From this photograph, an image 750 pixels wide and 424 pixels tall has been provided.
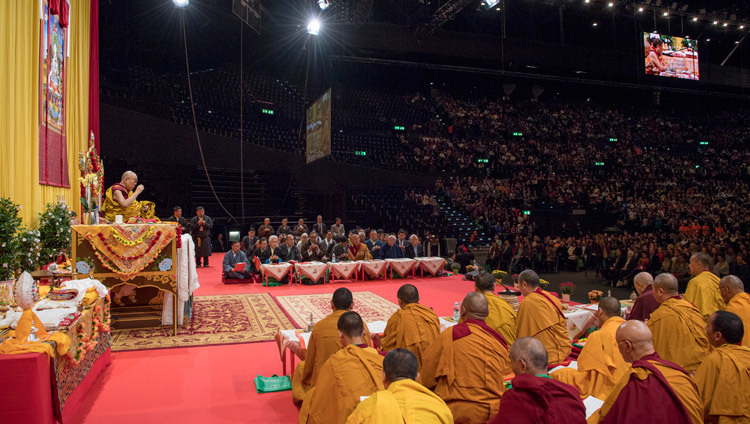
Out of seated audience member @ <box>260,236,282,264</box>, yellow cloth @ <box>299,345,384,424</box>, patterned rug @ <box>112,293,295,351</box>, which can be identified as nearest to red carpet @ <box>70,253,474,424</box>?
patterned rug @ <box>112,293,295,351</box>

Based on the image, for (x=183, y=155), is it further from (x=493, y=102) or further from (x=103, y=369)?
(x=493, y=102)

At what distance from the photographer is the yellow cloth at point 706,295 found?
5.04 metres

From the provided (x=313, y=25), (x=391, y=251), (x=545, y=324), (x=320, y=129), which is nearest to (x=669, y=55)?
(x=313, y=25)

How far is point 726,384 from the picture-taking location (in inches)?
113

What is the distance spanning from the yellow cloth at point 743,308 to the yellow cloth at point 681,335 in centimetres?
72

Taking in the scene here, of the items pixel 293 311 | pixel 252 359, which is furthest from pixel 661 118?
pixel 252 359

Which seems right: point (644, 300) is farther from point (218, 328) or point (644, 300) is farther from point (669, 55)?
point (669, 55)

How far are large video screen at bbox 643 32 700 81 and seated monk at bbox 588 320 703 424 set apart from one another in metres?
20.7

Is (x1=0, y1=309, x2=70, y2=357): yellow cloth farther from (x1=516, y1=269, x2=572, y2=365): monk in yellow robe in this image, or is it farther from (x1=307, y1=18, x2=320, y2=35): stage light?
(x1=307, y1=18, x2=320, y2=35): stage light

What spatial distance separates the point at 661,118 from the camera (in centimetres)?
2833

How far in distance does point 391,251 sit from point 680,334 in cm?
871

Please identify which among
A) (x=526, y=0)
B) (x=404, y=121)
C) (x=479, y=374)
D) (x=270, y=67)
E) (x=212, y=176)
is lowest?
(x=479, y=374)

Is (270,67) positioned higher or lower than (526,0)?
lower

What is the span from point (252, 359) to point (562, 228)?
16.5 meters
